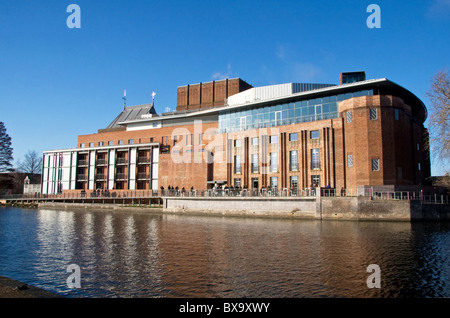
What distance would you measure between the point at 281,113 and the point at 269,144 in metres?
4.81

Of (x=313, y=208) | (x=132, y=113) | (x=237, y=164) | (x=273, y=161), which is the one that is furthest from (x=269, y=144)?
(x=132, y=113)

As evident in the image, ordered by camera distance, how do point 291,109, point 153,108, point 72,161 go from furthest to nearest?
1. point 153,108
2. point 72,161
3. point 291,109

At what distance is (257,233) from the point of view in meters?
27.2

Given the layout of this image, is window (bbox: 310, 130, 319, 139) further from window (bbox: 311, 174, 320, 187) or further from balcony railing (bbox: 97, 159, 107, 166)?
balcony railing (bbox: 97, 159, 107, 166)

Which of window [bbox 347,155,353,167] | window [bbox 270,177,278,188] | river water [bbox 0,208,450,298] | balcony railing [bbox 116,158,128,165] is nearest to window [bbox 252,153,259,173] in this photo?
window [bbox 270,177,278,188]

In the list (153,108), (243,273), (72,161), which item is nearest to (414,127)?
(243,273)

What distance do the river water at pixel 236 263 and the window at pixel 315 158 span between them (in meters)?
18.7

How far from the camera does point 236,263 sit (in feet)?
53.9

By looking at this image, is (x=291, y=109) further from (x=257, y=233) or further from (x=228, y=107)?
(x=257, y=233)

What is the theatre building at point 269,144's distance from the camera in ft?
133

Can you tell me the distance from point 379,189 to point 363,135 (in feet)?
22.2

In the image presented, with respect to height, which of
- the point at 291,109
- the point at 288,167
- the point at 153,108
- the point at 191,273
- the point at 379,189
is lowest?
the point at 191,273

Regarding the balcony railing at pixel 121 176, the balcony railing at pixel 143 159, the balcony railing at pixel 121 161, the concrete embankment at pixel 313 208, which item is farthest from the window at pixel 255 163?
the balcony railing at pixel 121 161

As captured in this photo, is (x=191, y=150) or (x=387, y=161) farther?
(x=191, y=150)
